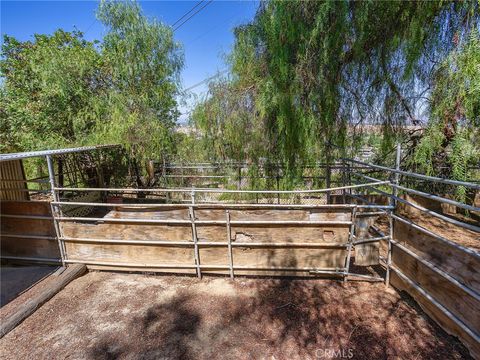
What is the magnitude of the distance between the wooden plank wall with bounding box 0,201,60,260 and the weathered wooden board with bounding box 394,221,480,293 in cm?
497

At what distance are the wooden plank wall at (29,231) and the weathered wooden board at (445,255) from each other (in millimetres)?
4972

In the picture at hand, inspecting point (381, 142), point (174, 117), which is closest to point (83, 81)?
point (174, 117)

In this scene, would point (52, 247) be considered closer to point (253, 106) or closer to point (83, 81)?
point (253, 106)

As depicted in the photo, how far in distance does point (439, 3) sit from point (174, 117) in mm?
7101

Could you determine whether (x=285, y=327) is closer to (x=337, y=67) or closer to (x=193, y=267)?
(x=193, y=267)

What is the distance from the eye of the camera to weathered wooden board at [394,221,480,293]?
221 centimetres

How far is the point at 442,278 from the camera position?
98.9 inches

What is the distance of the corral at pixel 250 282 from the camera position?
2502 mm

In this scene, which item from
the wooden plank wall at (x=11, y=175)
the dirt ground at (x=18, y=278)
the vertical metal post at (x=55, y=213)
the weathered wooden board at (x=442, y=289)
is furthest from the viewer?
the wooden plank wall at (x=11, y=175)

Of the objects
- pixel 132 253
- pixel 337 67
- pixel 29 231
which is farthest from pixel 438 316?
pixel 29 231

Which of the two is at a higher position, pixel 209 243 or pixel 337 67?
pixel 337 67

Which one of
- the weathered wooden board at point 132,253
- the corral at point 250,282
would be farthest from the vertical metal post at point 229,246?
the weathered wooden board at point 132,253

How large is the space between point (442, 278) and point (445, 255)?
22cm

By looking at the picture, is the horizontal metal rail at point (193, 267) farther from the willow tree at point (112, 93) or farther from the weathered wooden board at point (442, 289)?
the willow tree at point (112, 93)
